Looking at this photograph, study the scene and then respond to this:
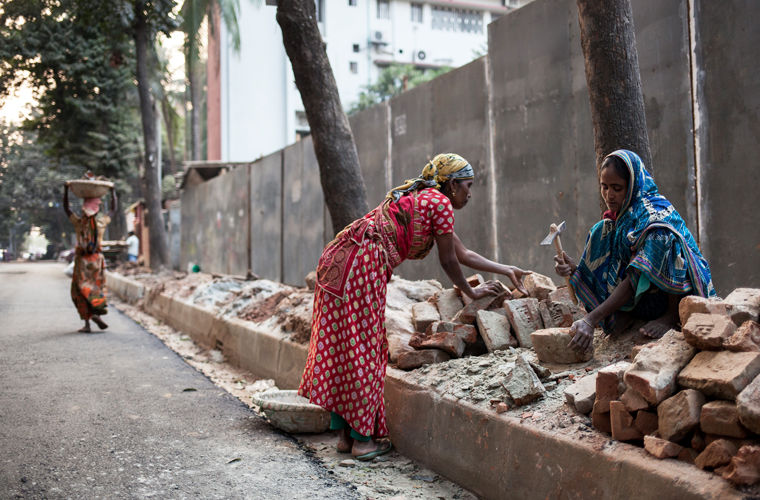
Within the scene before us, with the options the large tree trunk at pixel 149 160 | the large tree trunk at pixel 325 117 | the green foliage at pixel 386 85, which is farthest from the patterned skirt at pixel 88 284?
the green foliage at pixel 386 85

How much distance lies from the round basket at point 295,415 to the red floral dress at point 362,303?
510 millimetres

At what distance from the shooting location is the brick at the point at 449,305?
16.1 feet

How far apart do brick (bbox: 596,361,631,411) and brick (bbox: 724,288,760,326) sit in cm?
52

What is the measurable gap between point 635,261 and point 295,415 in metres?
2.44

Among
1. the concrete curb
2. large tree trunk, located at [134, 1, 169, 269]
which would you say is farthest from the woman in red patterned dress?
large tree trunk, located at [134, 1, 169, 269]

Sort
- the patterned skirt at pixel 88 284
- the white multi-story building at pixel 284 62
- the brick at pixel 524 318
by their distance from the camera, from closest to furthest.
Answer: the brick at pixel 524 318
the patterned skirt at pixel 88 284
the white multi-story building at pixel 284 62

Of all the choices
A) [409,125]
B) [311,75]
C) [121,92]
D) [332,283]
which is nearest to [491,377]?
[332,283]

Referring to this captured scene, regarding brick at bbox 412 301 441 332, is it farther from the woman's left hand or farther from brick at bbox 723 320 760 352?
brick at bbox 723 320 760 352

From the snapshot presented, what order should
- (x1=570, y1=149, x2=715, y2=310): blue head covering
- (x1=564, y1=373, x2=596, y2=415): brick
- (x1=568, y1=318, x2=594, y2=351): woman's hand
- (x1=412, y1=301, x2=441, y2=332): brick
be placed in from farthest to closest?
1. (x1=412, y1=301, x2=441, y2=332): brick
2. (x1=568, y1=318, x2=594, y2=351): woman's hand
3. (x1=570, y1=149, x2=715, y2=310): blue head covering
4. (x1=564, y1=373, x2=596, y2=415): brick

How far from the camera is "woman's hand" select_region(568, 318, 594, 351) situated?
3.50 m

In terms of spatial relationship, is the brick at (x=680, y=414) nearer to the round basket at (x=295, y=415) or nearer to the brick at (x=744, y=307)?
the brick at (x=744, y=307)

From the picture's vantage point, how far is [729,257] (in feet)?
15.3

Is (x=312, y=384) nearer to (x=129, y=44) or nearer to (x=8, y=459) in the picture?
(x=8, y=459)

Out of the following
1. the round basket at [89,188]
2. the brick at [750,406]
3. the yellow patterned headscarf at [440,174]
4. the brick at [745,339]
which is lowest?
the brick at [750,406]
